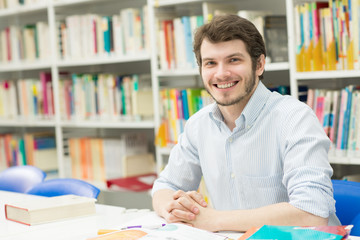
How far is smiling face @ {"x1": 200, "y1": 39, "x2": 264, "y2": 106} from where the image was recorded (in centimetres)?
184

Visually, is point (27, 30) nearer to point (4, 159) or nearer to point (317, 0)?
point (4, 159)

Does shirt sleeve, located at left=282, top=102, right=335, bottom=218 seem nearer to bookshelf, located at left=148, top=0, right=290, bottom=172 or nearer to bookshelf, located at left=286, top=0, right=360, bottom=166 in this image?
bookshelf, located at left=286, top=0, right=360, bottom=166

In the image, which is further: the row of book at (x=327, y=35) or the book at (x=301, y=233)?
the row of book at (x=327, y=35)

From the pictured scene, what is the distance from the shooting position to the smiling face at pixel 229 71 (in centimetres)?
184

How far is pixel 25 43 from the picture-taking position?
13.8ft

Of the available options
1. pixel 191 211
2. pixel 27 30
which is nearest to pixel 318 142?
pixel 191 211

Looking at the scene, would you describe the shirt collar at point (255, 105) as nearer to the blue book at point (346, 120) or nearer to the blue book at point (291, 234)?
the blue book at point (291, 234)

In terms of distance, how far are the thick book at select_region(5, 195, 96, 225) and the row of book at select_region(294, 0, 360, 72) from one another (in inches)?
52.3

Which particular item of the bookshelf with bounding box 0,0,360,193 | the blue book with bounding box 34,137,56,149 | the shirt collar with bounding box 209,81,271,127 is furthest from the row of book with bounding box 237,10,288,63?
the blue book with bounding box 34,137,56,149

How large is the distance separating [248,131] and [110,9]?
2460mm

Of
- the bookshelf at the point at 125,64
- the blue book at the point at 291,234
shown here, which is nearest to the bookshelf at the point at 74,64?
the bookshelf at the point at 125,64

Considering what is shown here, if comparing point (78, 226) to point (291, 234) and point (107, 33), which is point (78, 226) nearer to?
point (291, 234)

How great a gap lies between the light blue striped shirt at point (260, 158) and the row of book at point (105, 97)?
4.68ft

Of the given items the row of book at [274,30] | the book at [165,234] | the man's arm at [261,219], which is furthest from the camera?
the row of book at [274,30]
